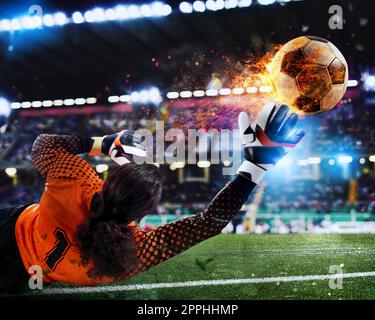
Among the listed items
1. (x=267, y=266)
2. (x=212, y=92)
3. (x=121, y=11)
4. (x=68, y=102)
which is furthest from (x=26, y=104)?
(x=267, y=266)

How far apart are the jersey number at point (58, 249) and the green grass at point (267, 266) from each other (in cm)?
99

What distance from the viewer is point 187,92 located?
27.3 feet

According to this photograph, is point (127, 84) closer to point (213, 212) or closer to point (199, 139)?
point (199, 139)

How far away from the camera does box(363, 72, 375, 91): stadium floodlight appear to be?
23.8ft

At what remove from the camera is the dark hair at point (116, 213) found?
1.95 metres

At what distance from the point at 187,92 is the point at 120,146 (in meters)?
6.10

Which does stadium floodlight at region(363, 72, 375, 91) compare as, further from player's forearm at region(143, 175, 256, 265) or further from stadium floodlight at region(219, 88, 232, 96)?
player's forearm at region(143, 175, 256, 265)

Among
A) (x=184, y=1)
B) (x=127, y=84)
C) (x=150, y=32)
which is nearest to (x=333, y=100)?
(x=184, y=1)

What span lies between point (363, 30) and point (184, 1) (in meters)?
3.30

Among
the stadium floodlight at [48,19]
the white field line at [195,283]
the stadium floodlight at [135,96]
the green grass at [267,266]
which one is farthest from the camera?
the stadium floodlight at [135,96]

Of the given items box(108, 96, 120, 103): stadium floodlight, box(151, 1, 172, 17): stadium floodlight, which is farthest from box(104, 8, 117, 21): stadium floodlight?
box(108, 96, 120, 103): stadium floodlight

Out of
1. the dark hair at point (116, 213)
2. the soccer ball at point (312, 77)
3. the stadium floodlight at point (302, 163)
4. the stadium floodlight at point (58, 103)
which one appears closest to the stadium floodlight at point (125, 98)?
the stadium floodlight at point (58, 103)

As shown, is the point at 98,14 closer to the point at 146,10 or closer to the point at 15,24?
the point at 146,10

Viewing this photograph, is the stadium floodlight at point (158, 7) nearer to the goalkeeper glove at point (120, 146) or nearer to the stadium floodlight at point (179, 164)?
the goalkeeper glove at point (120, 146)
